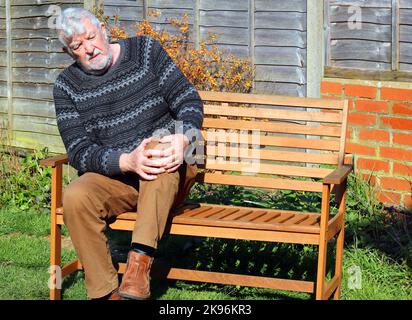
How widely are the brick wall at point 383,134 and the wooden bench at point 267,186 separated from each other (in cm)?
128

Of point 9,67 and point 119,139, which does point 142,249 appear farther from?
point 9,67

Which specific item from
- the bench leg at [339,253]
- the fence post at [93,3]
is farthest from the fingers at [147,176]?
the fence post at [93,3]

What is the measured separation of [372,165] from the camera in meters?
6.55

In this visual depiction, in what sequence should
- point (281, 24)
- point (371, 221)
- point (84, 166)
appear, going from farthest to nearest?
point (281, 24) < point (371, 221) < point (84, 166)

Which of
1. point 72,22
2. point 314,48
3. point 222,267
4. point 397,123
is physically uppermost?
point 314,48

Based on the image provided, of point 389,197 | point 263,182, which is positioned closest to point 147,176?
point 263,182

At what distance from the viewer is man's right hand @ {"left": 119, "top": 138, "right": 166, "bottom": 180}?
460 centimetres

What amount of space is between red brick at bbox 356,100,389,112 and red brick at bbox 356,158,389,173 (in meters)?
0.36

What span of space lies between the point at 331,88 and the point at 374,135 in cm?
57

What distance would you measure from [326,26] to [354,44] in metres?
0.31

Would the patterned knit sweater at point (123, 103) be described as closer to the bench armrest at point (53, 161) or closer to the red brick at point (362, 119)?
the bench armrest at point (53, 161)

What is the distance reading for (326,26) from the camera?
688 centimetres
